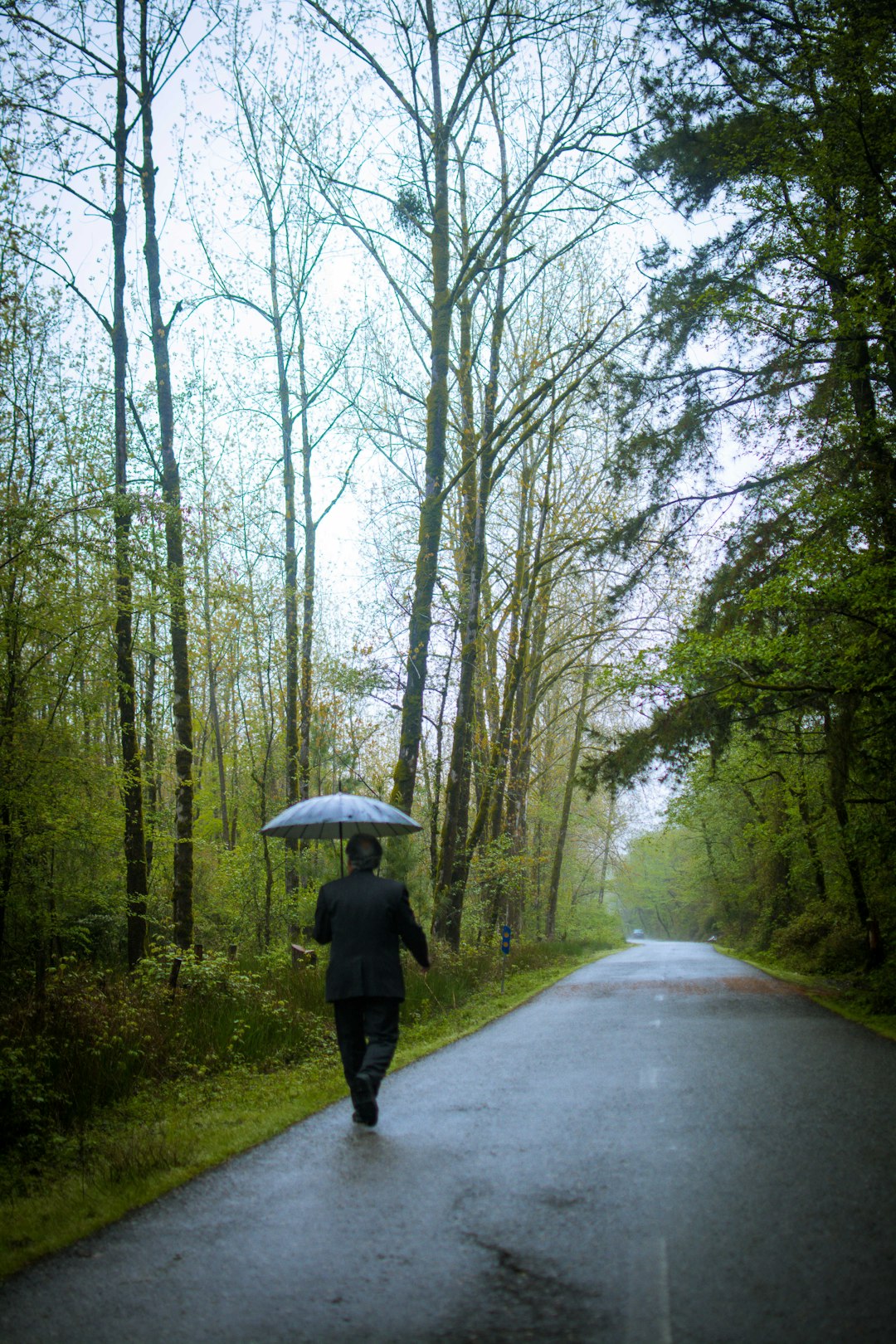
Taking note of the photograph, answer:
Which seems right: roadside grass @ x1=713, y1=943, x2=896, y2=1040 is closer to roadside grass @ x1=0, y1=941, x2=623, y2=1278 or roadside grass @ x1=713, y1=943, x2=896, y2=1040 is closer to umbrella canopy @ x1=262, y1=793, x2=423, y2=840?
roadside grass @ x1=0, y1=941, x2=623, y2=1278

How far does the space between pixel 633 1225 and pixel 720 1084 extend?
11.3 feet

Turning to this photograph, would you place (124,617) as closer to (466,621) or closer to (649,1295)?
(466,621)

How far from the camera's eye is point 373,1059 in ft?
20.1

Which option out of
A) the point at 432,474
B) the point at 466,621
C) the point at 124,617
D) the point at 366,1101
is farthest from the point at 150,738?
the point at 366,1101

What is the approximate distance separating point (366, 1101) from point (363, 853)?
5.31 ft

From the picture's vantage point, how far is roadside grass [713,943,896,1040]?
455 inches

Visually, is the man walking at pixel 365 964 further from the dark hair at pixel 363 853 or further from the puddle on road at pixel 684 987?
the puddle on road at pixel 684 987

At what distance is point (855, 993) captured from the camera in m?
14.5

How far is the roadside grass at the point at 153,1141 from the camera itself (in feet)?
15.7

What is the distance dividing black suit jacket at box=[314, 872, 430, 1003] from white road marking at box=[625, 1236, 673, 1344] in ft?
8.72

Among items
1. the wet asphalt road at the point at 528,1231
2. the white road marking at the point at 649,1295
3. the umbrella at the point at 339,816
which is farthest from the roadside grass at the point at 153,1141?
the white road marking at the point at 649,1295

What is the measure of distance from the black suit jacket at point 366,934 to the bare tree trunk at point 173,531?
922 centimetres

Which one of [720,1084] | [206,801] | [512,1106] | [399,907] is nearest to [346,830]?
[399,907]

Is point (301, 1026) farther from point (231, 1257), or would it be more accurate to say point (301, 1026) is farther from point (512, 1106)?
point (231, 1257)
